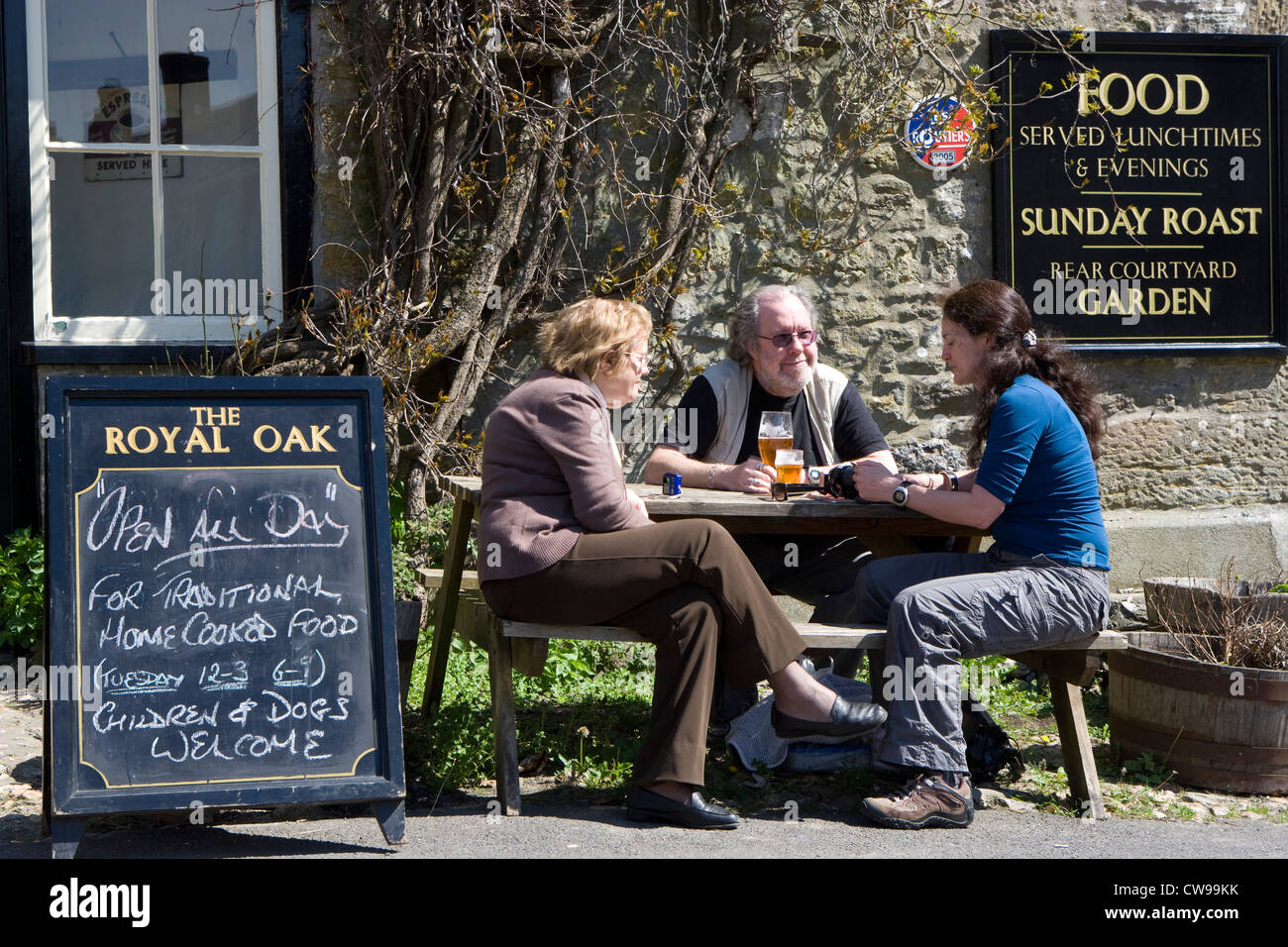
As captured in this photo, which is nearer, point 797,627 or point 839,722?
point 839,722

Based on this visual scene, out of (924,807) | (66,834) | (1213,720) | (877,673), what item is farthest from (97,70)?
(1213,720)

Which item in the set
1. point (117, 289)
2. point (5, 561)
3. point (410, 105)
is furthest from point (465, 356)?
point (5, 561)

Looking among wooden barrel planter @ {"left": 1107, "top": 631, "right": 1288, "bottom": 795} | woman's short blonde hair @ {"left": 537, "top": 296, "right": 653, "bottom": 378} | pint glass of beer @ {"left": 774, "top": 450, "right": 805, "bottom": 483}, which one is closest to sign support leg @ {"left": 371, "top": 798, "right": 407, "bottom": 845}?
woman's short blonde hair @ {"left": 537, "top": 296, "right": 653, "bottom": 378}

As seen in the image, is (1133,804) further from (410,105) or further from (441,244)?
(410,105)

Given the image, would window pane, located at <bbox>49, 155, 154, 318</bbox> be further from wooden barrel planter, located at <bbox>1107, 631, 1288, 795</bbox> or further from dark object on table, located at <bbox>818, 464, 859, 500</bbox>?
wooden barrel planter, located at <bbox>1107, 631, 1288, 795</bbox>

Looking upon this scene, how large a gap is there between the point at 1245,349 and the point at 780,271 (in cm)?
233

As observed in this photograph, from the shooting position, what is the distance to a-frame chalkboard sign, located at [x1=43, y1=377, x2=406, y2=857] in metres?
3.16

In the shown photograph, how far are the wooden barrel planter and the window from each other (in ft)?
12.1

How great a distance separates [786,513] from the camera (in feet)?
12.9

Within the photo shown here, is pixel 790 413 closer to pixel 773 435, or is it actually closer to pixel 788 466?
pixel 773 435

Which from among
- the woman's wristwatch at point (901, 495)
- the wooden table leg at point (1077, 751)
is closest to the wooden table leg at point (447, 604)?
the woman's wristwatch at point (901, 495)

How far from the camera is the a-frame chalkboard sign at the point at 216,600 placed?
3160 mm

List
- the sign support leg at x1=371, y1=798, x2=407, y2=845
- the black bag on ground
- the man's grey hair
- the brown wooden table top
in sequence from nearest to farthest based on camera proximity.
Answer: the sign support leg at x1=371, y1=798, x2=407, y2=845, the brown wooden table top, the black bag on ground, the man's grey hair

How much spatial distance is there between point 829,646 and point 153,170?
3.62 metres
